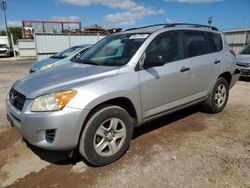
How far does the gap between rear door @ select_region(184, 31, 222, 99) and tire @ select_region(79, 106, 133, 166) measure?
1.60 m

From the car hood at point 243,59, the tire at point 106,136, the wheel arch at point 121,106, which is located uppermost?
the car hood at point 243,59

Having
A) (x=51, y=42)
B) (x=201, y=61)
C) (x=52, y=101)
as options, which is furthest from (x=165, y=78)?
(x=51, y=42)

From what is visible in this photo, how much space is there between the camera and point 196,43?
439 cm

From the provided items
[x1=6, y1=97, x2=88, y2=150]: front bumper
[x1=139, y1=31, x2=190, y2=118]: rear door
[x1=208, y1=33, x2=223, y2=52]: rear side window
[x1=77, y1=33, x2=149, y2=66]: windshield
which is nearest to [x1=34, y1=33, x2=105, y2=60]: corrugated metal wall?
[x1=77, y1=33, x2=149, y2=66]: windshield

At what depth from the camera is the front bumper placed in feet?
8.73

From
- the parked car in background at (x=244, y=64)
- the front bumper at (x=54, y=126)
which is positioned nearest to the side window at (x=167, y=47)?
the front bumper at (x=54, y=126)

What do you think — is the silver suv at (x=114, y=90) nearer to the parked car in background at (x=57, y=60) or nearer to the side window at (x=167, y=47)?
the side window at (x=167, y=47)

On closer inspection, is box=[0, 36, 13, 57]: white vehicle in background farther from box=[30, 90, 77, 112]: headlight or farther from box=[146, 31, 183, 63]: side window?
box=[30, 90, 77, 112]: headlight

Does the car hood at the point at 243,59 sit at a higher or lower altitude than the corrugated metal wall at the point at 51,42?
lower

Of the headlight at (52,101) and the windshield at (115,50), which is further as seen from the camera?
the windshield at (115,50)

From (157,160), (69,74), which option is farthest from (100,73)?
(157,160)

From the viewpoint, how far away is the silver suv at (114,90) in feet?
9.00

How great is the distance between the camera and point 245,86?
8.02 m

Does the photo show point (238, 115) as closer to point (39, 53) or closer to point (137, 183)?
point (137, 183)
